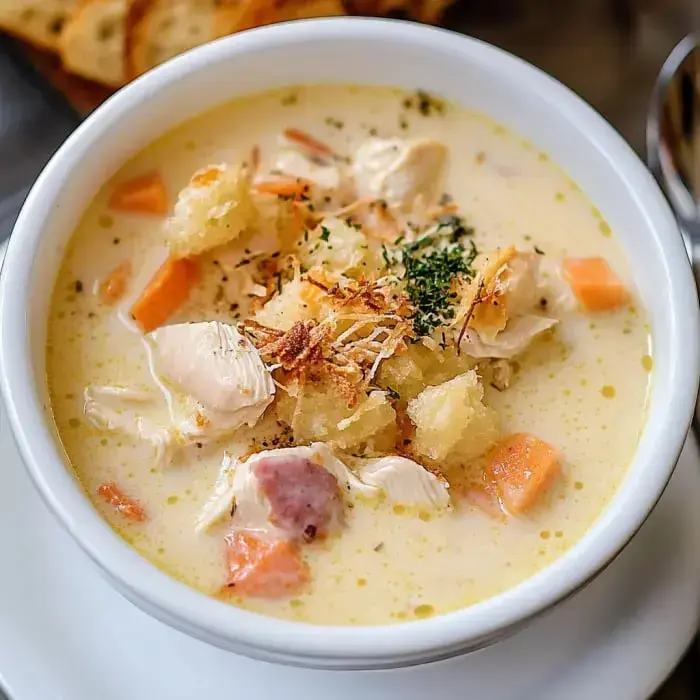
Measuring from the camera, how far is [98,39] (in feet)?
8.41

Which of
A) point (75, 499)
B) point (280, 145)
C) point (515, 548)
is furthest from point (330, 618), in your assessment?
point (280, 145)

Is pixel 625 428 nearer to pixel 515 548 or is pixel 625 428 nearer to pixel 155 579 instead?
pixel 515 548

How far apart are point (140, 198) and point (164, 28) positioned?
829 mm

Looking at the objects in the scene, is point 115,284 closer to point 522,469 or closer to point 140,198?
point 140,198

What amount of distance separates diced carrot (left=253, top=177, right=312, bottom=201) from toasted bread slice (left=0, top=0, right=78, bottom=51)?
1007 mm

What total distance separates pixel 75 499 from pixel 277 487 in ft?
0.97

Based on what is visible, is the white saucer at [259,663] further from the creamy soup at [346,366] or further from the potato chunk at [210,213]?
the potato chunk at [210,213]

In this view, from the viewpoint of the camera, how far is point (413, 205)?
1.98 meters

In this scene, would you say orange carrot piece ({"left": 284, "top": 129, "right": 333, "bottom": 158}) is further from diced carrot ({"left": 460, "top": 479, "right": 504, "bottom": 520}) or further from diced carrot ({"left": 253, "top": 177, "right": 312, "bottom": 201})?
diced carrot ({"left": 460, "top": 479, "right": 504, "bottom": 520})

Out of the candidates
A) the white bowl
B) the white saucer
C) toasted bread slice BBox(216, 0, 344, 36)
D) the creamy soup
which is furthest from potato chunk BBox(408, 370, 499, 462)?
toasted bread slice BBox(216, 0, 344, 36)

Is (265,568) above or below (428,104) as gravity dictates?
below

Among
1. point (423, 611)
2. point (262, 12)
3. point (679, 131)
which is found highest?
point (262, 12)

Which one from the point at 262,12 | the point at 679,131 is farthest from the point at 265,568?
the point at 679,131

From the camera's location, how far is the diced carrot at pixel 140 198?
6.42 ft
